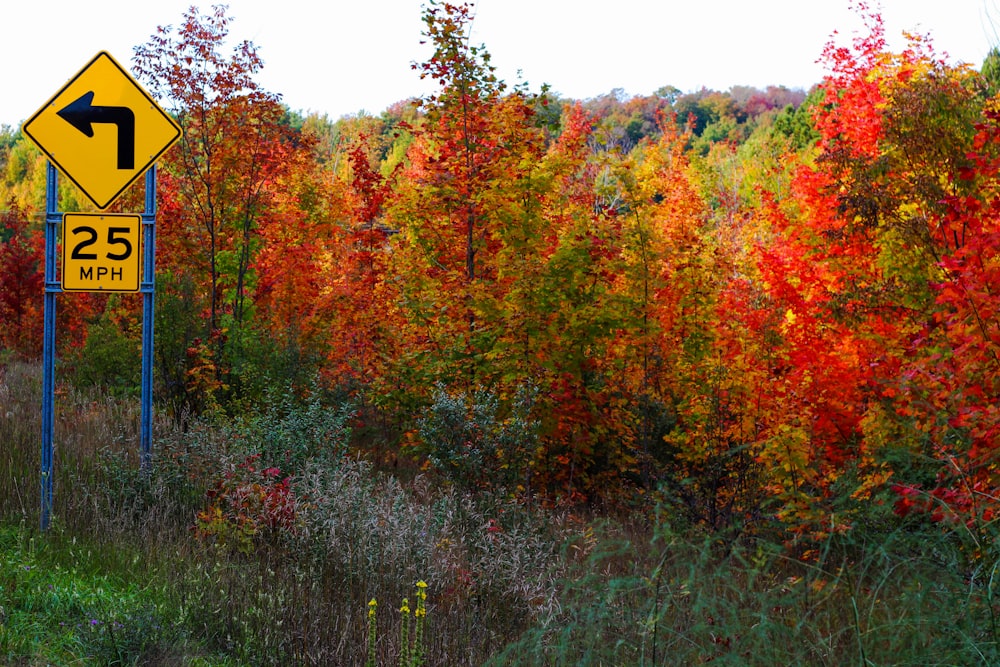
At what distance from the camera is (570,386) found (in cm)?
1022

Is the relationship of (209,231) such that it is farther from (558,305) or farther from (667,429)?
(667,429)

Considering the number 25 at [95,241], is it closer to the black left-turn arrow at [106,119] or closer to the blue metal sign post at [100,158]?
the blue metal sign post at [100,158]

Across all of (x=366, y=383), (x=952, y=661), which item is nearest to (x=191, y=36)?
(x=366, y=383)

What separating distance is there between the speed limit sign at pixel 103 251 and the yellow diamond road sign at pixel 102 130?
22 centimetres

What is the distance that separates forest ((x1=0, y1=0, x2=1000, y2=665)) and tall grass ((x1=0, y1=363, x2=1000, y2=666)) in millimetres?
37

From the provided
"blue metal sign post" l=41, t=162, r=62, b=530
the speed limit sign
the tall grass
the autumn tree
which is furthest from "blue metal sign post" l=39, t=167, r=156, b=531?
the autumn tree

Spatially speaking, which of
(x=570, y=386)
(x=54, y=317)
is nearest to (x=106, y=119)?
(x=54, y=317)

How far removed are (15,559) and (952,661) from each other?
4.99 metres

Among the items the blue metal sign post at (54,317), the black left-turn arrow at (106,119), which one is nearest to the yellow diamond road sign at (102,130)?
the black left-turn arrow at (106,119)

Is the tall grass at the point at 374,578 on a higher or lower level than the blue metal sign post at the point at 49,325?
lower

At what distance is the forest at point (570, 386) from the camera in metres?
4.44

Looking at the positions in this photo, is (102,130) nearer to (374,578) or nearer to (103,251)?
(103,251)

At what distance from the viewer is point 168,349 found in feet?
39.3

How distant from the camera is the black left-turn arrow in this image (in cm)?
691
